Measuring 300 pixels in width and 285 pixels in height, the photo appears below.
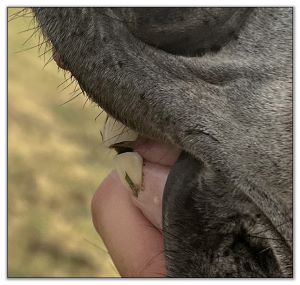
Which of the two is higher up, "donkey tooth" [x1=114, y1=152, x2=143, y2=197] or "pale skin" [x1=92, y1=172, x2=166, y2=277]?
"donkey tooth" [x1=114, y1=152, x2=143, y2=197]

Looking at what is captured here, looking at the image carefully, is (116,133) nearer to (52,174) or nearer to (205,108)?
(205,108)

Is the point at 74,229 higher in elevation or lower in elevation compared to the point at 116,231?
lower

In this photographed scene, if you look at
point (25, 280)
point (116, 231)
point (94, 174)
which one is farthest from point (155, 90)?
point (94, 174)

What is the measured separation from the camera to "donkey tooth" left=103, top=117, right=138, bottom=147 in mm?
1171

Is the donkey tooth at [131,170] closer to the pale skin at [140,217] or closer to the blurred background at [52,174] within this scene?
the pale skin at [140,217]

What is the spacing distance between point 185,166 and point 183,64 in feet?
0.49

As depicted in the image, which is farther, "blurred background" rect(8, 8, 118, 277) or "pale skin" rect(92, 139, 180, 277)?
"blurred background" rect(8, 8, 118, 277)

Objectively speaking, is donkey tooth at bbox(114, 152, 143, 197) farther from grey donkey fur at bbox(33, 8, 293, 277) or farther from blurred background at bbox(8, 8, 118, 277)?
blurred background at bbox(8, 8, 118, 277)

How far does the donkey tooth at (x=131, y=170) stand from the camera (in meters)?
1.18

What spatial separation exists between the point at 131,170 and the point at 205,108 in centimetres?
22

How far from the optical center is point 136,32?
101cm

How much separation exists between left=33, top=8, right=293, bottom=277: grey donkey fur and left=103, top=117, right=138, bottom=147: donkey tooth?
4.5 inches

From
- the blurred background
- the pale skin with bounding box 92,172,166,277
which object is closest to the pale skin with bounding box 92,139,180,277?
the pale skin with bounding box 92,172,166,277

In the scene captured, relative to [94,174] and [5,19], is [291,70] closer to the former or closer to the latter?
[5,19]
